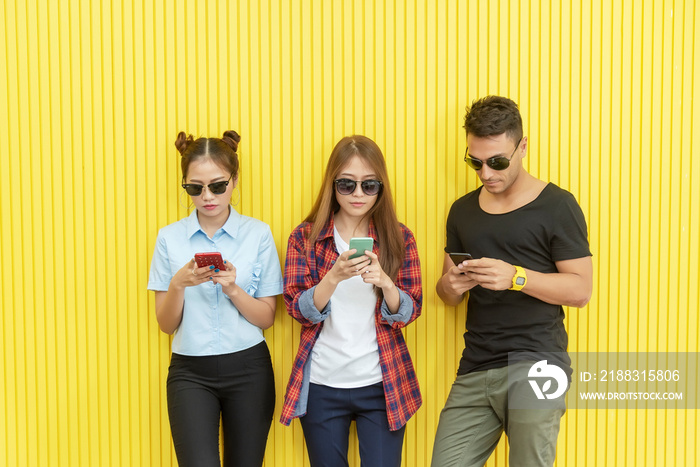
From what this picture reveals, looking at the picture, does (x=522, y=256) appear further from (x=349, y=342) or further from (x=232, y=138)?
(x=232, y=138)

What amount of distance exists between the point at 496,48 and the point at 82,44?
2.34 m

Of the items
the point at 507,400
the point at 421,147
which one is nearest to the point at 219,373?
the point at 507,400

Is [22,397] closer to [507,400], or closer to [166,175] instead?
[166,175]

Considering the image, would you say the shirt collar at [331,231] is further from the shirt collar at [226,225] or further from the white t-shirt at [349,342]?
the shirt collar at [226,225]

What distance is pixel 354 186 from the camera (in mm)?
2566

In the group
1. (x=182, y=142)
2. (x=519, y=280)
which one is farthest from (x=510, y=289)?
(x=182, y=142)

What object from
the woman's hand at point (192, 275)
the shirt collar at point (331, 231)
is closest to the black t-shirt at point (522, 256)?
the shirt collar at point (331, 231)

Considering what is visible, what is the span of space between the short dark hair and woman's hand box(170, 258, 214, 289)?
56.2 inches

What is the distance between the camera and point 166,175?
3.00 m

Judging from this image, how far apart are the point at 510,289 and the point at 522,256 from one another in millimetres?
175

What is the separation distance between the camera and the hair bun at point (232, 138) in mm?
2822

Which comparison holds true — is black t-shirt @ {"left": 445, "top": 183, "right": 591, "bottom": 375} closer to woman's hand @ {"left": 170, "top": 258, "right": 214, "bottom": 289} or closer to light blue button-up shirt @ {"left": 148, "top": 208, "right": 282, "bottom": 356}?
light blue button-up shirt @ {"left": 148, "top": 208, "right": 282, "bottom": 356}

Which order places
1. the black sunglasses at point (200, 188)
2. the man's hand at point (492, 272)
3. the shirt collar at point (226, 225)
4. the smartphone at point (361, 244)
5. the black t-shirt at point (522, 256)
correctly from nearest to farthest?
1. the smartphone at point (361, 244)
2. the man's hand at point (492, 272)
3. the black t-shirt at point (522, 256)
4. the black sunglasses at point (200, 188)
5. the shirt collar at point (226, 225)

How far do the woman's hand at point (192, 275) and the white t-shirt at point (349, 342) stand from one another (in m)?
0.62
